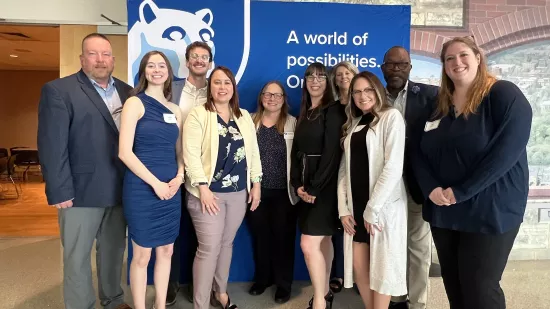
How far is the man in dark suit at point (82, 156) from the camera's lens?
86.4 inches

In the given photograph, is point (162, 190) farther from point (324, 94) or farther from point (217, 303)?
point (324, 94)

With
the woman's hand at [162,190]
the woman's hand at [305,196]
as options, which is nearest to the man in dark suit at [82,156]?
the woman's hand at [162,190]

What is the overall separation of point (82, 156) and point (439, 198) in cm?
197

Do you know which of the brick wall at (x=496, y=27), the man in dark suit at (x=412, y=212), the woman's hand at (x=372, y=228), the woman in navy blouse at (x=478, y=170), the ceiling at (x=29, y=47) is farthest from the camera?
the ceiling at (x=29, y=47)

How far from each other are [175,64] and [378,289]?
2.12m

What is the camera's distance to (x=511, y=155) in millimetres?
1761

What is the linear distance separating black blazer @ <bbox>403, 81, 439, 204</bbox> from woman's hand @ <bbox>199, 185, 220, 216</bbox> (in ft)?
3.77

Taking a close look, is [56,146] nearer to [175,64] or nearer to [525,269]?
[175,64]

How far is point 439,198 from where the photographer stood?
6.37ft

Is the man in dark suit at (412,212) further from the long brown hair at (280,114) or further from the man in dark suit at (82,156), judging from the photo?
the man in dark suit at (82,156)

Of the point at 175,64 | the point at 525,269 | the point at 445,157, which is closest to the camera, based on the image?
the point at 445,157

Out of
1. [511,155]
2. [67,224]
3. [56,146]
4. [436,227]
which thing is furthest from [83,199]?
[511,155]

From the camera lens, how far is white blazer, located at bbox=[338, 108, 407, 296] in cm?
208

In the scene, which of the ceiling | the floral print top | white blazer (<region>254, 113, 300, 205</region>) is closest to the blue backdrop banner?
white blazer (<region>254, 113, 300, 205</region>)
